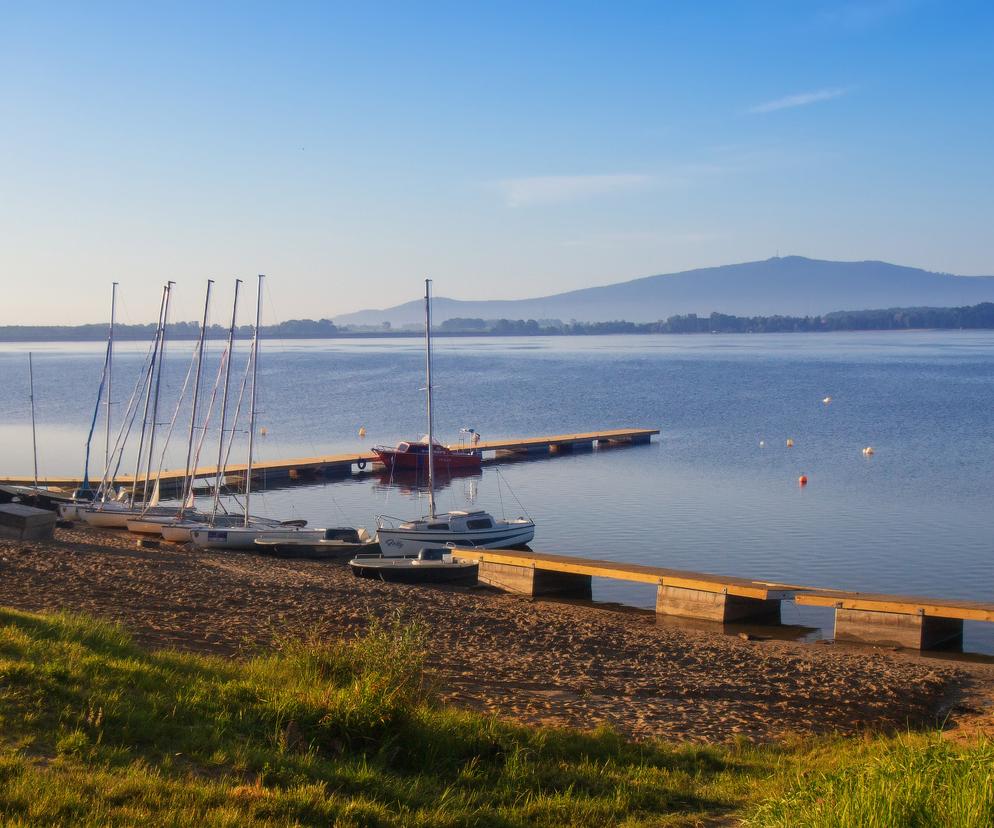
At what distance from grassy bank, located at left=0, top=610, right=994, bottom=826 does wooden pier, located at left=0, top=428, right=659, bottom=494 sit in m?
28.3

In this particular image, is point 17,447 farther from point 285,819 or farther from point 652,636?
point 285,819

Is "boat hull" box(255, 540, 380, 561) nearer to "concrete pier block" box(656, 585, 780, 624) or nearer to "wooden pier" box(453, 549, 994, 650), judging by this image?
"wooden pier" box(453, 549, 994, 650)

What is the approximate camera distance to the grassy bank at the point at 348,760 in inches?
251

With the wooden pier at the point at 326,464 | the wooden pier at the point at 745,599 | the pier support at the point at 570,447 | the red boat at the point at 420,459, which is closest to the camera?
the wooden pier at the point at 745,599

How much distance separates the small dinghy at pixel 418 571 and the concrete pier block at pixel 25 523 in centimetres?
702

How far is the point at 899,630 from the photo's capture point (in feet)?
61.4

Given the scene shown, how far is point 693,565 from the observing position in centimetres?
2711

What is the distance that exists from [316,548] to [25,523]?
725 centimetres

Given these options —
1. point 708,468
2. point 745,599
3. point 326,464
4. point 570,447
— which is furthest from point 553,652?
point 570,447

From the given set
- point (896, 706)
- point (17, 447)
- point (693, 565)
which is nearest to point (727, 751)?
point (896, 706)

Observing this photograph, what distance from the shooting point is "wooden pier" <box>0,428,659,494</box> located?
136ft

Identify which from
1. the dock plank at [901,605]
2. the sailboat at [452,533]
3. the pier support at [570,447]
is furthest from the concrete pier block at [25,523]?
the pier support at [570,447]

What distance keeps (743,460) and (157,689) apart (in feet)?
147

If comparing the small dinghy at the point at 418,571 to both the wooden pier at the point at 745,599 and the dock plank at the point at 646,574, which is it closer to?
the wooden pier at the point at 745,599
